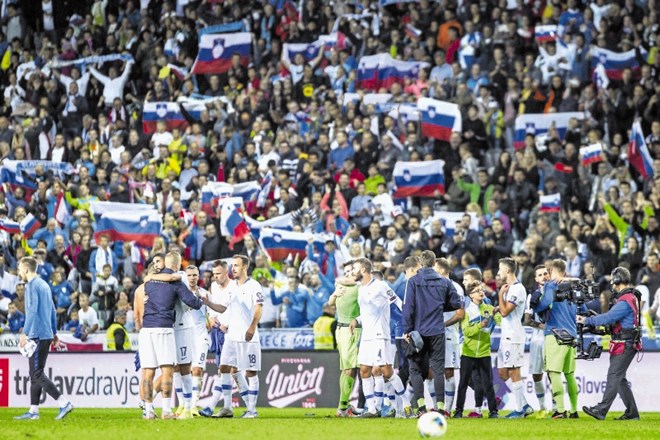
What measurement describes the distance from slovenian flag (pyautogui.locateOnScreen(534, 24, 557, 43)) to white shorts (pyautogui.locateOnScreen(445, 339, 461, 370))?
13451mm

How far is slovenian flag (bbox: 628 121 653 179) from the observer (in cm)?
3056

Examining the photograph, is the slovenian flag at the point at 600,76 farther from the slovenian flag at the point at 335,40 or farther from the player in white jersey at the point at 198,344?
the player in white jersey at the point at 198,344

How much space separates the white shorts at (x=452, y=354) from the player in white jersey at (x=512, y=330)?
0.71 meters

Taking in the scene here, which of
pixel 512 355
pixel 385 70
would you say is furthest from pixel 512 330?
pixel 385 70

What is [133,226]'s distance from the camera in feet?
106

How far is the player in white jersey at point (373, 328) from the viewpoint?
20859 millimetres

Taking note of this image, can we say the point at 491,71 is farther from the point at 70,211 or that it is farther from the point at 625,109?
the point at 70,211

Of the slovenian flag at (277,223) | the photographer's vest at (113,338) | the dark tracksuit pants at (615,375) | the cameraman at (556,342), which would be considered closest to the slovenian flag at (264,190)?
the slovenian flag at (277,223)

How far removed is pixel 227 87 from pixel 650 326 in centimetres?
1511

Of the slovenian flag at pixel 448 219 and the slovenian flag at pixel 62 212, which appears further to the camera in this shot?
the slovenian flag at pixel 62 212

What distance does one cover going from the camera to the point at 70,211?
3322 centimetres

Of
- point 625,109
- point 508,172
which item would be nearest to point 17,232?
point 508,172

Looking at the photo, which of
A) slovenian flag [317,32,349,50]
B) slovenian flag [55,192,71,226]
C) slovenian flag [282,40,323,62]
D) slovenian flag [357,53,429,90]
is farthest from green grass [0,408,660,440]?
slovenian flag [282,40,323,62]

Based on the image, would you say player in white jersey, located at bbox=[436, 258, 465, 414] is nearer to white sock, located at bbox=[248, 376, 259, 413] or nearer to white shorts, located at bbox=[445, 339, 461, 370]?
white shorts, located at bbox=[445, 339, 461, 370]
